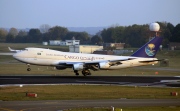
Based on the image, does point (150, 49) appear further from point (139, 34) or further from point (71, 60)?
point (139, 34)

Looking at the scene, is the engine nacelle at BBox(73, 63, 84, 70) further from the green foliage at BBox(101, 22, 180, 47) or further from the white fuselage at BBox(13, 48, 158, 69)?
the green foliage at BBox(101, 22, 180, 47)

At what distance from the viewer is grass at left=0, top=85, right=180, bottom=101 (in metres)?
39.1

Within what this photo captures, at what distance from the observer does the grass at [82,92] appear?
3912cm

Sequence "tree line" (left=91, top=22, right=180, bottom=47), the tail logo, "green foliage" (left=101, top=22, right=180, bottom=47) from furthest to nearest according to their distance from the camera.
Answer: "green foliage" (left=101, top=22, right=180, bottom=47) → "tree line" (left=91, top=22, right=180, bottom=47) → the tail logo

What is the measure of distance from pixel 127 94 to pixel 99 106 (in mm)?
8968

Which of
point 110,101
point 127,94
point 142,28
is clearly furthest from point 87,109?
point 142,28

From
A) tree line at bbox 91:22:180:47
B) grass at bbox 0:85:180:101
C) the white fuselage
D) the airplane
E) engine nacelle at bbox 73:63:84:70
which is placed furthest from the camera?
tree line at bbox 91:22:180:47

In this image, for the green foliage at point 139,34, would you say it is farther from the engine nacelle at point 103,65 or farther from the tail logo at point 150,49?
the engine nacelle at point 103,65

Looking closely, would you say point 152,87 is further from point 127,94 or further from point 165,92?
point 127,94

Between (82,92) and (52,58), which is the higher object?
(52,58)

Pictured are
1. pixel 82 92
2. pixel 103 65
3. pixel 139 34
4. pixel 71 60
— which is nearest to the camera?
pixel 82 92

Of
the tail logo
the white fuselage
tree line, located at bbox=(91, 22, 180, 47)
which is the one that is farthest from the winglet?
tree line, located at bbox=(91, 22, 180, 47)

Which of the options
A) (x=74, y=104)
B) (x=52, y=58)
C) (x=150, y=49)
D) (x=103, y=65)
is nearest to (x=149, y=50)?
(x=150, y=49)

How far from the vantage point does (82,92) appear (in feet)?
141
